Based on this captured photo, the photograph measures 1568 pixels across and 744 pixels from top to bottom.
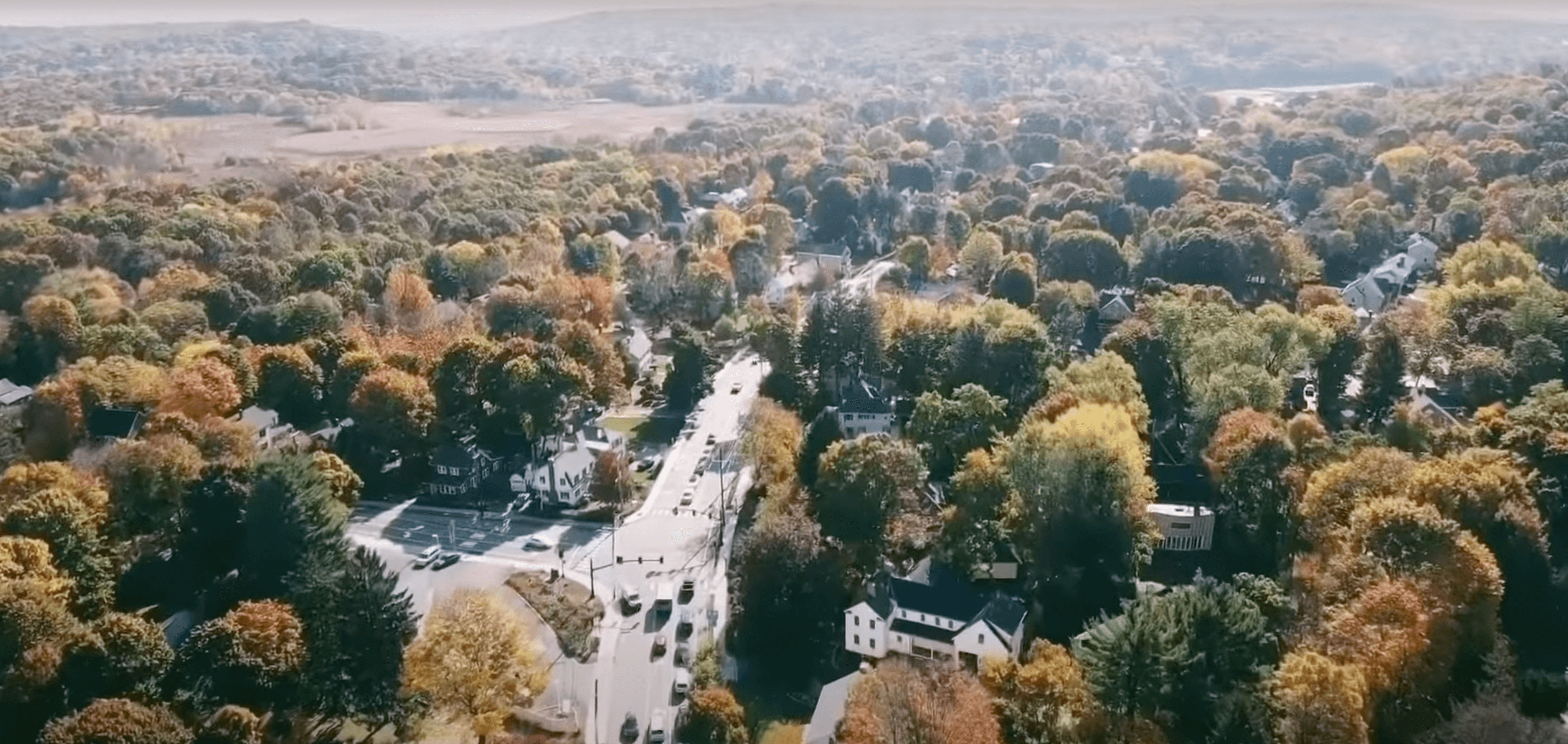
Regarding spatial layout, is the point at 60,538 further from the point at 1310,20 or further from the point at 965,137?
the point at 1310,20

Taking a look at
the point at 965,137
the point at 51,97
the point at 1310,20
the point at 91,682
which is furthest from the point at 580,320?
the point at 1310,20

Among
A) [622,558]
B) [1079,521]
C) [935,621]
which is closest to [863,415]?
[622,558]

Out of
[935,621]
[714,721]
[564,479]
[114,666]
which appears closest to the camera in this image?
[714,721]

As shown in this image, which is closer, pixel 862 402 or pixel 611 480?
pixel 611 480

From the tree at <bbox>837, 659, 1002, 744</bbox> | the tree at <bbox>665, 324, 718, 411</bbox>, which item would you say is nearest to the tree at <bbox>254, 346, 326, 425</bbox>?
the tree at <bbox>665, 324, 718, 411</bbox>

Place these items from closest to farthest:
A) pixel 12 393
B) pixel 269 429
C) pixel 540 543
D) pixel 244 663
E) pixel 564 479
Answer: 1. pixel 244 663
2. pixel 540 543
3. pixel 564 479
4. pixel 269 429
5. pixel 12 393

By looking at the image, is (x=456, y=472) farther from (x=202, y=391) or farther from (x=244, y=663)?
(x=244, y=663)
